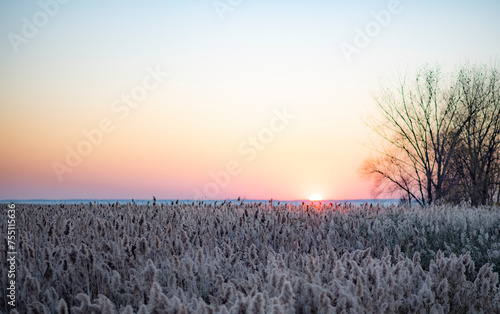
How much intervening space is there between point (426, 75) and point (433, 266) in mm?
20670

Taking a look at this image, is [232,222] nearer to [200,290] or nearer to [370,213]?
[200,290]

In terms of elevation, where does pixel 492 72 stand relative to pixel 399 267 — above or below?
above

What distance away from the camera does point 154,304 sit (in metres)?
3.35

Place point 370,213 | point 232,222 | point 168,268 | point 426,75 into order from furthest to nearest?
1. point 426,75
2. point 370,213
3. point 232,222
4. point 168,268

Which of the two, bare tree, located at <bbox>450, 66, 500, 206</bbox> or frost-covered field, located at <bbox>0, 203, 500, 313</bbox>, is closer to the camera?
frost-covered field, located at <bbox>0, 203, 500, 313</bbox>

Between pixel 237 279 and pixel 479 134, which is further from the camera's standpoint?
pixel 479 134

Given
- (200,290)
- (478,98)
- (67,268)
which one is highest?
(478,98)

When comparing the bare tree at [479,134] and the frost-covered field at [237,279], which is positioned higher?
the bare tree at [479,134]

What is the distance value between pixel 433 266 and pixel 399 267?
1.99 ft

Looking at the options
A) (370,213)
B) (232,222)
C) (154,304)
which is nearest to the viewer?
(154,304)

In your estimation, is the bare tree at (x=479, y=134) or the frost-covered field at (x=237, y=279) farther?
the bare tree at (x=479, y=134)

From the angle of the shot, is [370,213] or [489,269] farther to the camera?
[370,213]

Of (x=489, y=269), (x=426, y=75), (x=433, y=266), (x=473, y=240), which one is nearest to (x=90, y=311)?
(x=433, y=266)

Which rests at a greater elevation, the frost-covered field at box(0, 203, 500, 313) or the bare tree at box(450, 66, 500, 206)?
the bare tree at box(450, 66, 500, 206)
